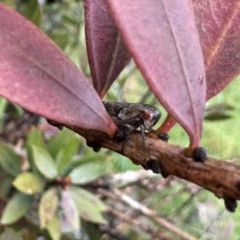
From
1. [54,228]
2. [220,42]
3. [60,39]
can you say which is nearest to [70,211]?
[54,228]

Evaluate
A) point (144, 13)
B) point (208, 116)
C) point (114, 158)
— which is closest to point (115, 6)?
point (144, 13)

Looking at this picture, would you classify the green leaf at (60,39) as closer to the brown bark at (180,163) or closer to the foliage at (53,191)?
the foliage at (53,191)

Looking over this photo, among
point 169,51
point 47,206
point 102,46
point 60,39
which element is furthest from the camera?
point 60,39

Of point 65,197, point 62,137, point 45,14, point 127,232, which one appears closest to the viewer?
point 65,197

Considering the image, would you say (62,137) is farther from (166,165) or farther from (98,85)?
Result: (166,165)

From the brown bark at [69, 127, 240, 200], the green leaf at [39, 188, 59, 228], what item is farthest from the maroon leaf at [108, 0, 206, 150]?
the green leaf at [39, 188, 59, 228]

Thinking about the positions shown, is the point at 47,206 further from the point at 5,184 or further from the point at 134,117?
the point at 134,117

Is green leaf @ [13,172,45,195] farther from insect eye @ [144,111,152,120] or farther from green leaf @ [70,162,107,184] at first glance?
insect eye @ [144,111,152,120]
